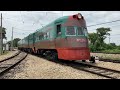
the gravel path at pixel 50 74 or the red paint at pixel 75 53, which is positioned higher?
the red paint at pixel 75 53

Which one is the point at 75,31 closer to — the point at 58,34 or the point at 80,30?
the point at 80,30

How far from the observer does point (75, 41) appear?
13789 millimetres

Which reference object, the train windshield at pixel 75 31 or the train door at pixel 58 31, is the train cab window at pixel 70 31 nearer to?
the train windshield at pixel 75 31

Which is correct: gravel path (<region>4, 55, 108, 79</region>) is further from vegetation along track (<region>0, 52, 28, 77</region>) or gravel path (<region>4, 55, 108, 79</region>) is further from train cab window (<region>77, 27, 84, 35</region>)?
train cab window (<region>77, 27, 84, 35</region>)

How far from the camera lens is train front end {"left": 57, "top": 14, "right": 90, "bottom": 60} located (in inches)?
531

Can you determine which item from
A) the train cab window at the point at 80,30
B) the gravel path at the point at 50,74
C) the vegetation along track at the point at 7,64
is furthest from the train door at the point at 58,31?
the vegetation along track at the point at 7,64

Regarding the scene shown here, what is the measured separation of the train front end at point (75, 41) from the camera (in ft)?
44.3

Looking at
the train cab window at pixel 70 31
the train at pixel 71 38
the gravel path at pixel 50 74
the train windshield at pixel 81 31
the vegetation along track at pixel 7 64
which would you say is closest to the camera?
the gravel path at pixel 50 74
